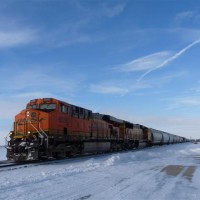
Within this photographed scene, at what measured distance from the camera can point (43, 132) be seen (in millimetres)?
19453

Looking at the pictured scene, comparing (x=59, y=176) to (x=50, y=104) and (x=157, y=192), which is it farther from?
(x=50, y=104)

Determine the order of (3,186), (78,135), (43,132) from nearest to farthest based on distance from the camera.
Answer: (3,186) < (43,132) < (78,135)

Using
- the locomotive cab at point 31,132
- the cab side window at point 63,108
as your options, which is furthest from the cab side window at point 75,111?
the locomotive cab at point 31,132

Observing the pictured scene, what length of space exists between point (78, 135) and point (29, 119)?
4.95 metres

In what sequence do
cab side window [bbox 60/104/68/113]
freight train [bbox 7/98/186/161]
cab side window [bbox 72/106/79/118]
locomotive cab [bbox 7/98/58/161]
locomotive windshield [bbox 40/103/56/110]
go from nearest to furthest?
locomotive cab [bbox 7/98/58/161], freight train [bbox 7/98/186/161], locomotive windshield [bbox 40/103/56/110], cab side window [bbox 60/104/68/113], cab side window [bbox 72/106/79/118]

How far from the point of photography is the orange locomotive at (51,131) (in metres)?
19.1

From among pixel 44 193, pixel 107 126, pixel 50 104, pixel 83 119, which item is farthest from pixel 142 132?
pixel 44 193

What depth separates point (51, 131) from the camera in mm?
20141

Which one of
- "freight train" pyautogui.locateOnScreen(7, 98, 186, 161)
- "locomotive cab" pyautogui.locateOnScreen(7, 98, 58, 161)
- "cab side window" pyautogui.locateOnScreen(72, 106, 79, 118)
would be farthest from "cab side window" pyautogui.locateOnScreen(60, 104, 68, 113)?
"cab side window" pyautogui.locateOnScreen(72, 106, 79, 118)

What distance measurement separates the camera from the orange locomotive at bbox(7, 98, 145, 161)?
19.1 m

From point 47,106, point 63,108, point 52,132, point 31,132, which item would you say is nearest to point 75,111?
point 63,108

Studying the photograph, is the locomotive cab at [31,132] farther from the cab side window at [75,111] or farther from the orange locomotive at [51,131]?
the cab side window at [75,111]

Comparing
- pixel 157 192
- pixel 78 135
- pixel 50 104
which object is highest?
pixel 50 104

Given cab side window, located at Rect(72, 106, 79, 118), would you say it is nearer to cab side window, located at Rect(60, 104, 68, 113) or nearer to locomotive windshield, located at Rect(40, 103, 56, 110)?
cab side window, located at Rect(60, 104, 68, 113)
